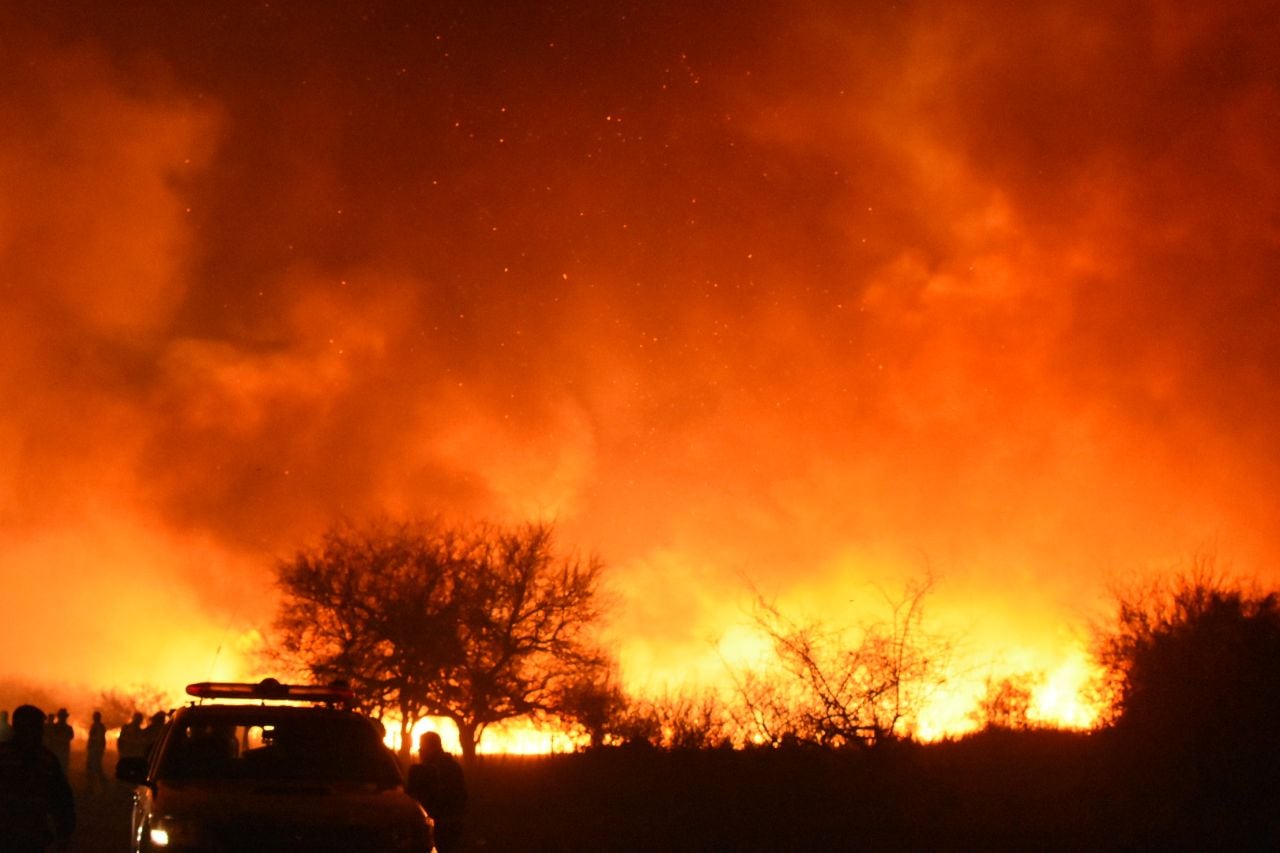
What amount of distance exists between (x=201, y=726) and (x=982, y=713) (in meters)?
11.6

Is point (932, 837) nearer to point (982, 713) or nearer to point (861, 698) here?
point (861, 698)

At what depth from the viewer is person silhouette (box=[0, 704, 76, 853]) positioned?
320 inches

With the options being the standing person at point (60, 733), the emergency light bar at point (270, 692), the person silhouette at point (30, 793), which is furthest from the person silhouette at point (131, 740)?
the person silhouette at point (30, 793)

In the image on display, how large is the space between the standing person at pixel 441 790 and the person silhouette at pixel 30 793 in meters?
2.97

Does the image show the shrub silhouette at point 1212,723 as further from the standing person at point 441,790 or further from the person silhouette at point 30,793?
the person silhouette at point 30,793

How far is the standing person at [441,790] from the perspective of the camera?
10906 mm

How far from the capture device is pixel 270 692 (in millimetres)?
9602

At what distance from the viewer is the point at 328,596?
106 ft

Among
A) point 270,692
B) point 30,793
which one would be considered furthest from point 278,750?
point 30,793

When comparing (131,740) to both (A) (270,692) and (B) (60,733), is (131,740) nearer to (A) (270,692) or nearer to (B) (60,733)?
(B) (60,733)

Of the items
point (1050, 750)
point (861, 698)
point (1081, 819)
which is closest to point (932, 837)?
point (1081, 819)

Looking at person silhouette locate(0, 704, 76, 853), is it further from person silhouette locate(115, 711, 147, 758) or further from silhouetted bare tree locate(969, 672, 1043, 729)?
person silhouette locate(115, 711, 147, 758)

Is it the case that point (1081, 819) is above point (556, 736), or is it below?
below

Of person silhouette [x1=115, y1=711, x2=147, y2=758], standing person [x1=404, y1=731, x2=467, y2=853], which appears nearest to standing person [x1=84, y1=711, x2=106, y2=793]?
person silhouette [x1=115, y1=711, x2=147, y2=758]
